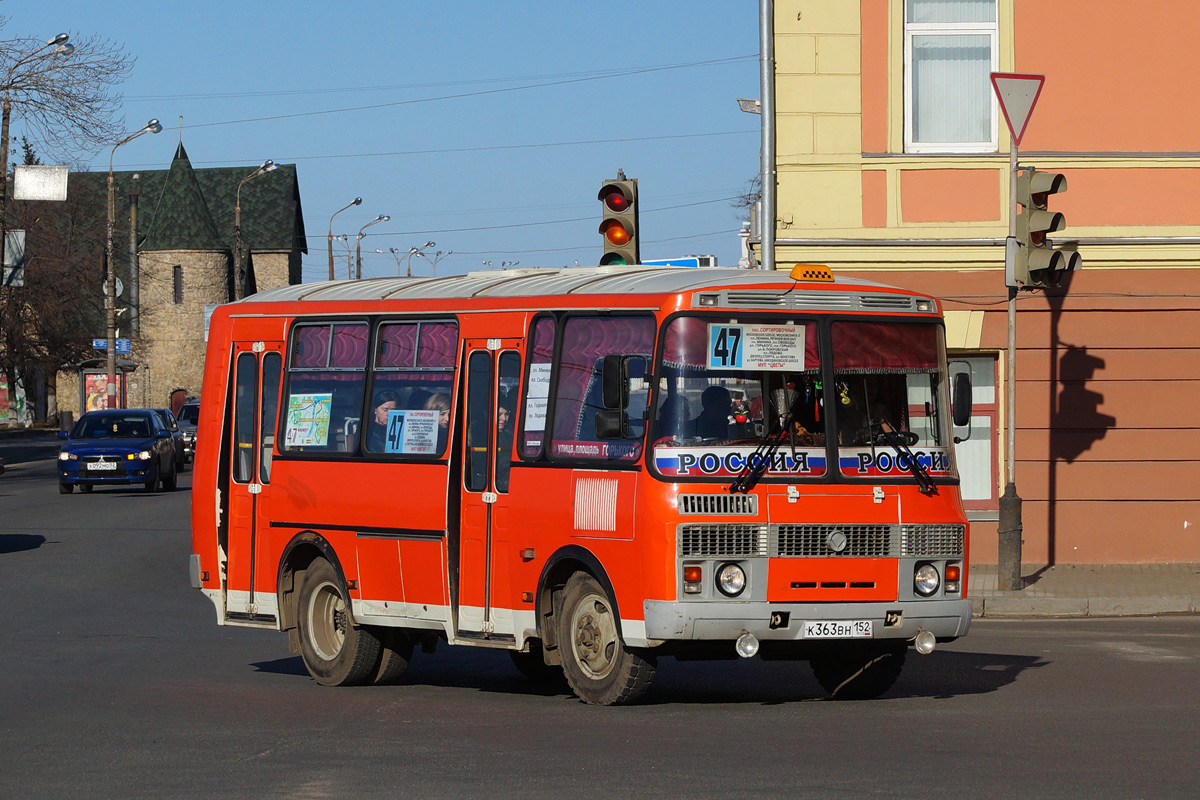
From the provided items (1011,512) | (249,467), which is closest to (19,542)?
(249,467)

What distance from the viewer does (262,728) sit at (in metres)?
9.68

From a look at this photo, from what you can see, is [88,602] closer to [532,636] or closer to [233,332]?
[233,332]

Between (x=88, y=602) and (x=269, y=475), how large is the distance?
5964 millimetres

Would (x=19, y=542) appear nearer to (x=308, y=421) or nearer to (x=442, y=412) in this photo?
(x=308, y=421)

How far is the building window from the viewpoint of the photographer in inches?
810

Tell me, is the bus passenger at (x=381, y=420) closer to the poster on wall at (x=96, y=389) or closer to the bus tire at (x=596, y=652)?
the bus tire at (x=596, y=652)

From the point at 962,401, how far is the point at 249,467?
16.6 feet

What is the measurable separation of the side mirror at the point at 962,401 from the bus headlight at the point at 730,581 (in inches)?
73.9

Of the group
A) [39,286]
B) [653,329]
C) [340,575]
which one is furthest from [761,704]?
[39,286]

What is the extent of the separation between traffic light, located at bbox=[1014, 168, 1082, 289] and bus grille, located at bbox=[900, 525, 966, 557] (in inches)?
272

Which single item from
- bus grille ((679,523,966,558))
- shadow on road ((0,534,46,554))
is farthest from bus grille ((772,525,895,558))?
shadow on road ((0,534,46,554))

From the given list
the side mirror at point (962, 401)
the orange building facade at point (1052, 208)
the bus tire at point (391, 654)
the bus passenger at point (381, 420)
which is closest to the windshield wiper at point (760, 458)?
the side mirror at point (962, 401)

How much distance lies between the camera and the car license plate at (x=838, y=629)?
986 cm

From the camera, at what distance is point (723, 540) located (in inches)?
385
